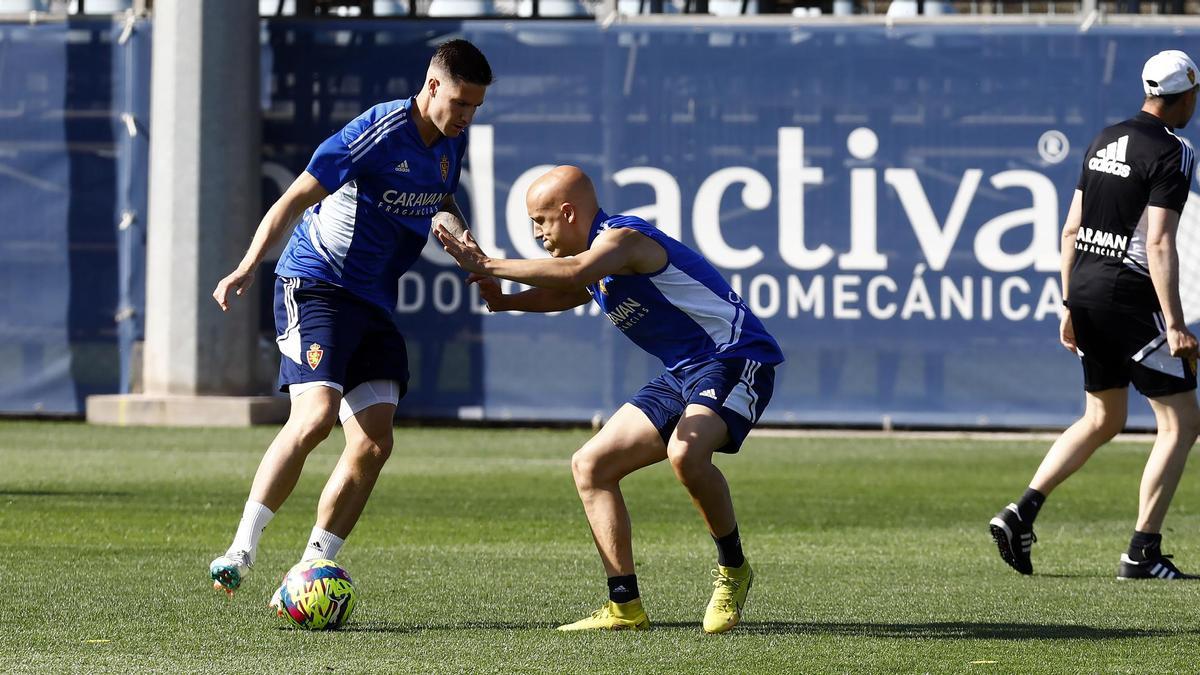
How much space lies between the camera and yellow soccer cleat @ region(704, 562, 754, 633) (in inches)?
250

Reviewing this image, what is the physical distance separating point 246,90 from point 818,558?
923 cm

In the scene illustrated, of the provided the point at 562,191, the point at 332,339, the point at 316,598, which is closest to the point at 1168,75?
the point at 562,191

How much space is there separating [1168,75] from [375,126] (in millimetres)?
3154

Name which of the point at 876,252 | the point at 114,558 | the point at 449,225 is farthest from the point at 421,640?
the point at 876,252

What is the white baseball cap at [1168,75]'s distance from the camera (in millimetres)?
7848

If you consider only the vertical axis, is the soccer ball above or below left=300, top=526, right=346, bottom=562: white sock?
below

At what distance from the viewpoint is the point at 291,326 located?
685 centimetres

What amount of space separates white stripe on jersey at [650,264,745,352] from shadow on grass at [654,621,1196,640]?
36.0 inches

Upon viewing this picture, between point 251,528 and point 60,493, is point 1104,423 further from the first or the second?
point 60,493

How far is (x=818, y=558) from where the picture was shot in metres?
8.62

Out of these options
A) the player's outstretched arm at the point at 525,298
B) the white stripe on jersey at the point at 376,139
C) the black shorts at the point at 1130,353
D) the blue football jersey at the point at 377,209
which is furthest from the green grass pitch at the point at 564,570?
the white stripe on jersey at the point at 376,139

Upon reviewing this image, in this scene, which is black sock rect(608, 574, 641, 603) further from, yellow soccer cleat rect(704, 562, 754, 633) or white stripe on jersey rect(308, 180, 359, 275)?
white stripe on jersey rect(308, 180, 359, 275)

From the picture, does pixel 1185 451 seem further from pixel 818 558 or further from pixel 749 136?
pixel 749 136

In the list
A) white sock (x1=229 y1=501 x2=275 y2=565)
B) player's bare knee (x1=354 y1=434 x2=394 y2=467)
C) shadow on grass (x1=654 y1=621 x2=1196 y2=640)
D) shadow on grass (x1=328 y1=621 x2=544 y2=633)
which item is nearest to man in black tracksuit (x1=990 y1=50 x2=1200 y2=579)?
shadow on grass (x1=654 y1=621 x2=1196 y2=640)
